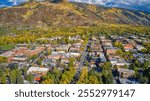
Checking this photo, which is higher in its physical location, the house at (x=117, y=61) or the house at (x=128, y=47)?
the house at (x=117, y=61)

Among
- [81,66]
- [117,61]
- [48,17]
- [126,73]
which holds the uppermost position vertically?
[126,73]

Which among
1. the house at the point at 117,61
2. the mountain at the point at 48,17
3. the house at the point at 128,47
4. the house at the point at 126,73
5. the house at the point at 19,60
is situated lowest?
the mountain at the point at 48,17

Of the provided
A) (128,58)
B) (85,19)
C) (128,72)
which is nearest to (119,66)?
(128,72)

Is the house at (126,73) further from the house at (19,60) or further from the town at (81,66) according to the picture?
the house at (19,60)

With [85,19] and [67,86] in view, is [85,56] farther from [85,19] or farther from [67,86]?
[85,19]

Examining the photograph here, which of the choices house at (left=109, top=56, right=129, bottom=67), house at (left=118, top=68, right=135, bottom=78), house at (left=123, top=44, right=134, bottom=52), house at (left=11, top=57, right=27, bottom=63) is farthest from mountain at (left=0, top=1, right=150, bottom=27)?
house at (left=118, top=68, right=135, bottom=78)

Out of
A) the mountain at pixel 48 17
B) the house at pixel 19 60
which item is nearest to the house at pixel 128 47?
the house at pixel 19 60

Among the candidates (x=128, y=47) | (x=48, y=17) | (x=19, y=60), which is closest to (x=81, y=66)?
(x=19, y=60)

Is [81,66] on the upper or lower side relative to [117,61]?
lower

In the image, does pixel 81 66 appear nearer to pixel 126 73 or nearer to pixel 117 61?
pixel 117 61

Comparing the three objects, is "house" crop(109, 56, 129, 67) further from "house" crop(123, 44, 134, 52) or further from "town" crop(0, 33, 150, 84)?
"house" crop(123, 44, 134, 52)

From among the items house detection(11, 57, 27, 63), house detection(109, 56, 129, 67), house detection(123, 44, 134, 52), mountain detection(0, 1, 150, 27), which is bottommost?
mountain detection(0, 1, 150, 27)
